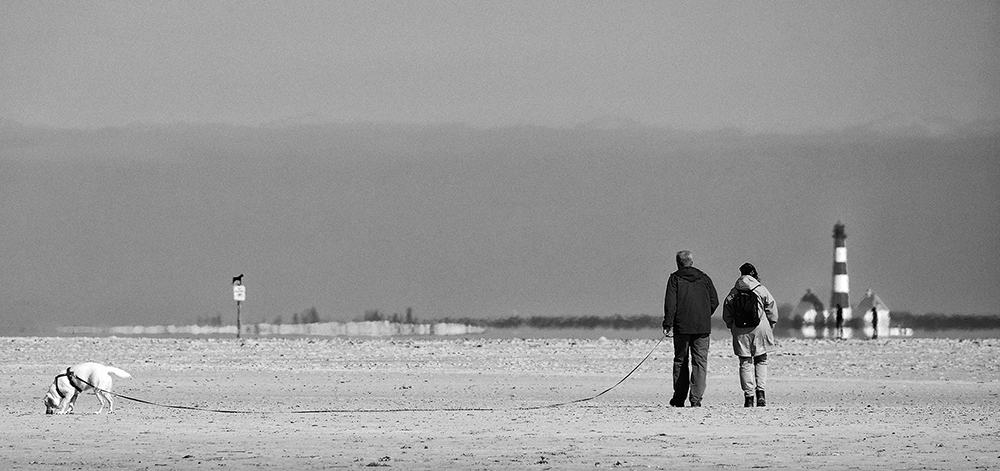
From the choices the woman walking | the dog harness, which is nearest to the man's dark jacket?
the woman walking

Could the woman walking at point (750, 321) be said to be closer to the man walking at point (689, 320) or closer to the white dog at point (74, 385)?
the man walking at point (689, 320)

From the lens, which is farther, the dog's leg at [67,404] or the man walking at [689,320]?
the man walking at [689,320]

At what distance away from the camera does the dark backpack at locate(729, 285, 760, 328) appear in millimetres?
17328

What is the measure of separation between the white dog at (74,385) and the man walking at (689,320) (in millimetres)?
6146

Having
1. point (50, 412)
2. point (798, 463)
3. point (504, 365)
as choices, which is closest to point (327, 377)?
point (504, 365)

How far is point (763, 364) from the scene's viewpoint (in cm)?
1773

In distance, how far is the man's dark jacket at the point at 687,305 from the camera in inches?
688

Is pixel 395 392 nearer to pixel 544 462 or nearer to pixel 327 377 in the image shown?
pixel 327 377

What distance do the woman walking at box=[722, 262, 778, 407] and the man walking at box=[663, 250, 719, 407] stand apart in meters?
0.26

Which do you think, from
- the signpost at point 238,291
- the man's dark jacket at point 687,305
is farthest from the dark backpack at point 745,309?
the signpost at point 238,291

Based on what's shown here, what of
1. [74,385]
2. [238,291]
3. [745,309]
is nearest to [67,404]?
[74,385]

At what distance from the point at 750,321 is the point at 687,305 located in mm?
721

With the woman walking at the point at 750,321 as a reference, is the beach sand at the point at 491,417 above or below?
below

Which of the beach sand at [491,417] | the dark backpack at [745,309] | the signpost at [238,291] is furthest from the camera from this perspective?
the signpost at [238,291]
